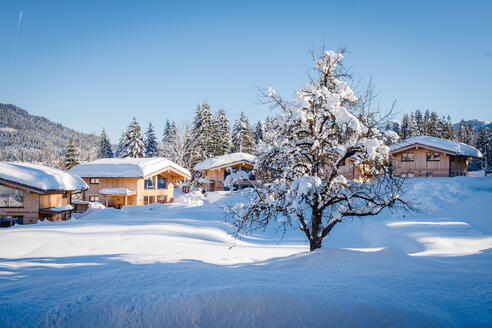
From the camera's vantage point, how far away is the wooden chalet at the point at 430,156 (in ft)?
104

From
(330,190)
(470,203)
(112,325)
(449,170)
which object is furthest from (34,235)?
(449,170)

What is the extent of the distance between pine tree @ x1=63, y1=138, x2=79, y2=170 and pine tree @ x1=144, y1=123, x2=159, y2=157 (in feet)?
50.5

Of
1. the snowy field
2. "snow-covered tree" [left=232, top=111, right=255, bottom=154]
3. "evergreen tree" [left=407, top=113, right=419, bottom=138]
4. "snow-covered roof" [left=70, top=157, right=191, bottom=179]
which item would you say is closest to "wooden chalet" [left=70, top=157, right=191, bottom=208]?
"snow-covered roof" [left=70, top=157, right=191, bottom=179]

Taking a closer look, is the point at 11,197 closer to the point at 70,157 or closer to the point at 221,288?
the point at 221,288

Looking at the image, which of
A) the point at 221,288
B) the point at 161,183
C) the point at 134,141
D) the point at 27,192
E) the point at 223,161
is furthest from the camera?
the point at 134,141

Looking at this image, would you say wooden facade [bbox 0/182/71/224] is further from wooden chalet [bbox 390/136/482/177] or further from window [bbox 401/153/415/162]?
window [bbox 401/153/415/162]

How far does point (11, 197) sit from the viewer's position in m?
20.9

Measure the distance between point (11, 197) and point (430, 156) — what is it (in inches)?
1652

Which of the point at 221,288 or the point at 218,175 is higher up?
the point at 218,175

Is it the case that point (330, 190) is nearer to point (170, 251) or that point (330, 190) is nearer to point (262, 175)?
point (262, 175)

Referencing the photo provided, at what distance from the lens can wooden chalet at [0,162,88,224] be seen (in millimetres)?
20266

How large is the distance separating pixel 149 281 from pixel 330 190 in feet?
21.2

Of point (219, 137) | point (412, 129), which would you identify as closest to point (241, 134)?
point (219, 137)

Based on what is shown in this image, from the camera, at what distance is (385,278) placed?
595cm
